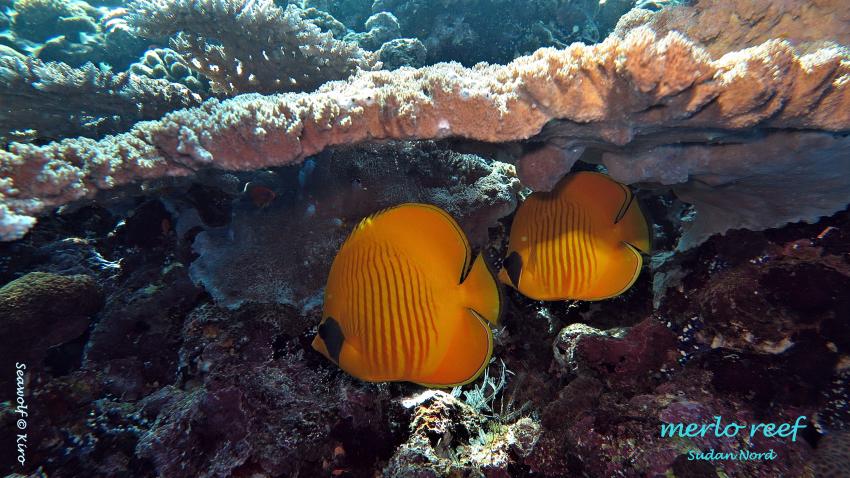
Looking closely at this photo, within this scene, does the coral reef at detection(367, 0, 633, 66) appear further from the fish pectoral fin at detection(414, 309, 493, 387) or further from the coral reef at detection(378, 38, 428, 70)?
the fish pectoral fin at detection(414, 309, 493, 387)

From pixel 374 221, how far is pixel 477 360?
68 centimetres

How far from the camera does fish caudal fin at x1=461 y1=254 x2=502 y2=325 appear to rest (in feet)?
4.76

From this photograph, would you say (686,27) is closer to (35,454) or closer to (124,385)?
(124,385)

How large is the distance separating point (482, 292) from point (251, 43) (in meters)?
3.61

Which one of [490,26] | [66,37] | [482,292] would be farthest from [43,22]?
[482,292]

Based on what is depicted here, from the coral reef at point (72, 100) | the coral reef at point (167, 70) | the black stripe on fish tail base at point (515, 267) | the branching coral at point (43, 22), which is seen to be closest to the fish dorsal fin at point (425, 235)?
the black stripe on fish tail base at point (515, 267)

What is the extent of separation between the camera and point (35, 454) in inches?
82.0

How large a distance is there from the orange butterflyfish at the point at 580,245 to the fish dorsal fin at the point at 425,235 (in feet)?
1.92

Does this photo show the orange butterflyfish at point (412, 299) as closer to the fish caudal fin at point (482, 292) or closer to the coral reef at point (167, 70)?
the fish caudal fin at point (482, 292)

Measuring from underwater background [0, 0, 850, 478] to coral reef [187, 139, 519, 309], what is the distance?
0.02 meters

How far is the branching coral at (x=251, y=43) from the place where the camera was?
3438 mm

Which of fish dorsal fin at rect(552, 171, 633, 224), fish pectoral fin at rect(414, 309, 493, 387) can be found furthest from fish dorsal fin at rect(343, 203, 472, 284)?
fish dorsal fin at rect(552, 171, 633, 224)

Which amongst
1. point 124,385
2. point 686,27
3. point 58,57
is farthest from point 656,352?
point 58,57

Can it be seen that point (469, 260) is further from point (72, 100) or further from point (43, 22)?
point (43, 22)
